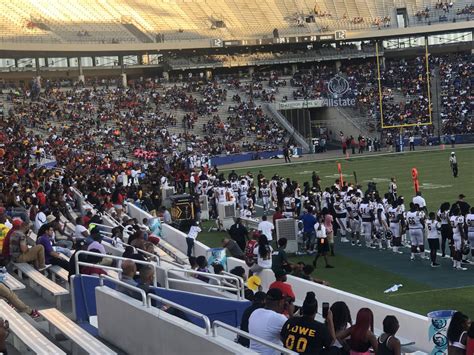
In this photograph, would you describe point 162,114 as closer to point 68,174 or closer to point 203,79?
point 203,79

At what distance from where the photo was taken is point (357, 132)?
4828 centimetres

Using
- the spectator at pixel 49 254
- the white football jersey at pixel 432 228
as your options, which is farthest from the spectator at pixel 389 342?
the white football jersey at pixel 432 228

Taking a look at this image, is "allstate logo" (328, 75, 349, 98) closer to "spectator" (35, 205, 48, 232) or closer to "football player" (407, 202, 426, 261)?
"football player" (407, 202, 426, 261)

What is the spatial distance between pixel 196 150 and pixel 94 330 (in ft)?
115

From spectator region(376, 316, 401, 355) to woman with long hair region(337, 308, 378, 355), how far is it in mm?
46

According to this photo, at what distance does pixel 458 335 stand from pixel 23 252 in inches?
245

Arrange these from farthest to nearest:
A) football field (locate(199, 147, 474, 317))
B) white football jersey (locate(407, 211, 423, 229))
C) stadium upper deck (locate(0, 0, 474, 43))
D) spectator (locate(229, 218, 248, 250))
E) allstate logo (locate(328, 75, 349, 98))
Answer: stadium upper deck (locate(0, 0, 474, 43)) → allstate logo (locate(328, 75, 349, 98)) → spectator (locate(229, 218, 248, 250)) → white football jersey (locate(407, 211, 423, 229)) → football field (locate(199, 147, 474, 317))

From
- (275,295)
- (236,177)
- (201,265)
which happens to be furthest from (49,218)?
(236,177)

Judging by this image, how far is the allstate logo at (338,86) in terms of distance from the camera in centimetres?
5259

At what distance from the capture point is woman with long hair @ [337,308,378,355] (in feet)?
20.4

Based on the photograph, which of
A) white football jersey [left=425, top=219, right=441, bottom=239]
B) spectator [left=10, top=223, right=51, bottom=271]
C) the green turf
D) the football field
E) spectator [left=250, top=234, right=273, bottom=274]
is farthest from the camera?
the green turf

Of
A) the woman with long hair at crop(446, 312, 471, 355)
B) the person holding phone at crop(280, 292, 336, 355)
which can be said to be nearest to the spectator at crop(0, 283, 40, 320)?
the person holding phone at crop(280, 292, 336, 355)

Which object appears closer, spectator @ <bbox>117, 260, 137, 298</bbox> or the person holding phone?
the person holding phone

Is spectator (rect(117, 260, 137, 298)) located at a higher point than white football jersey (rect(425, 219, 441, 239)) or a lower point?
higher
